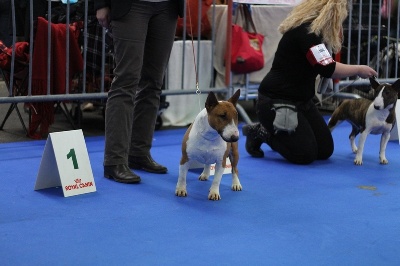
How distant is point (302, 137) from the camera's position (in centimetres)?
430

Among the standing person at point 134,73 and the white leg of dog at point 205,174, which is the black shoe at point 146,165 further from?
the white leg of dog at point 205,174

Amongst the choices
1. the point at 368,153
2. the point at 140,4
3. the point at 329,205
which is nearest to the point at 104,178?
the point at 140,4

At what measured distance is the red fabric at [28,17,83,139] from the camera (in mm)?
4738

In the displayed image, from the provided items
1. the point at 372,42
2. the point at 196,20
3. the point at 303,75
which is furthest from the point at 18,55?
the point at 372,42

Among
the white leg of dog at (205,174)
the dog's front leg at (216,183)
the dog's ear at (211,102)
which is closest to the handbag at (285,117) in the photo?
the white leg of dog at (205,174)

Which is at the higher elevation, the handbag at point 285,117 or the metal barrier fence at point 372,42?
the metal barrier fence at point 372,42

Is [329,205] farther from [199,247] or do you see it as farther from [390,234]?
[199,247]

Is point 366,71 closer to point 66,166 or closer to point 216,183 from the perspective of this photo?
point 216,183

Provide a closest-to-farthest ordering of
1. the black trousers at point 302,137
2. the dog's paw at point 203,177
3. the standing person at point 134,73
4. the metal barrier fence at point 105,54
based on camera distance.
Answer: the standing person at point 134,73
the dog's paw at point 203,177
the black trousers at point 302,137
the metal barrier fence at point 105,54

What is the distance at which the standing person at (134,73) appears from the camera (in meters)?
3.50

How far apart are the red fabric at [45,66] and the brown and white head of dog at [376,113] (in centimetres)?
196

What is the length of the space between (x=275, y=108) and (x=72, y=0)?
1.90m

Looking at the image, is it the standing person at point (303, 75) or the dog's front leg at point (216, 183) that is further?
the standing person at point (303, 75)

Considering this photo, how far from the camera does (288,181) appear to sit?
3.80 meters
